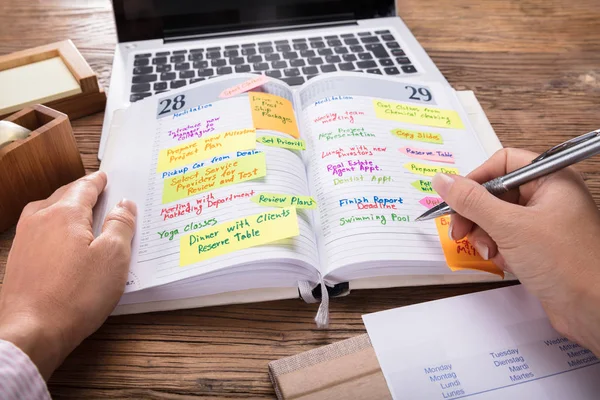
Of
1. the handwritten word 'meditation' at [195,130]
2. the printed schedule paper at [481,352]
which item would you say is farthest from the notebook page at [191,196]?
the printed schedule paper at [481,352]

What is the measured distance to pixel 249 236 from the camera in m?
0.57

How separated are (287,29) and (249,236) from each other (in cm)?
58

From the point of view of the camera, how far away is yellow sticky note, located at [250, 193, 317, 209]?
610mm

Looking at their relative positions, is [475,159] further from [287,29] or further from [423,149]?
[287,29]

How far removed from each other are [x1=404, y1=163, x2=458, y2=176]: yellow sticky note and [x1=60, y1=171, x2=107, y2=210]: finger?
38cm

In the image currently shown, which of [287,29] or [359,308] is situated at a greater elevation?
[287,29]

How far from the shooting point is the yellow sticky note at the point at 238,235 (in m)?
0.57

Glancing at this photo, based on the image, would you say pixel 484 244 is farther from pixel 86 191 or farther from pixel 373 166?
pixel 86 191

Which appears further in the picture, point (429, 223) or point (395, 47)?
point (395, 47)

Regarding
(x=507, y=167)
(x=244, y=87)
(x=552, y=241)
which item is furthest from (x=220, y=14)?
(x=552, y=241)

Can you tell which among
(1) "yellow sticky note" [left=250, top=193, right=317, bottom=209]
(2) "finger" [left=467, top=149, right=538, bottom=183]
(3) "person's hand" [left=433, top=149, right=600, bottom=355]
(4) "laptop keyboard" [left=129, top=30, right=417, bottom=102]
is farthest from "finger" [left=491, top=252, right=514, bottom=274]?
(4) "laptop keyboard" [left=129, top=30, right=417, bottom=102]

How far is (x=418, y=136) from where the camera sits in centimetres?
73

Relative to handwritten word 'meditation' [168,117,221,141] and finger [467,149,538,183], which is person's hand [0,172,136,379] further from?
finger [467,149,538,183]

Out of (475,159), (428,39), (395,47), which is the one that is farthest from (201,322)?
(428,39)
